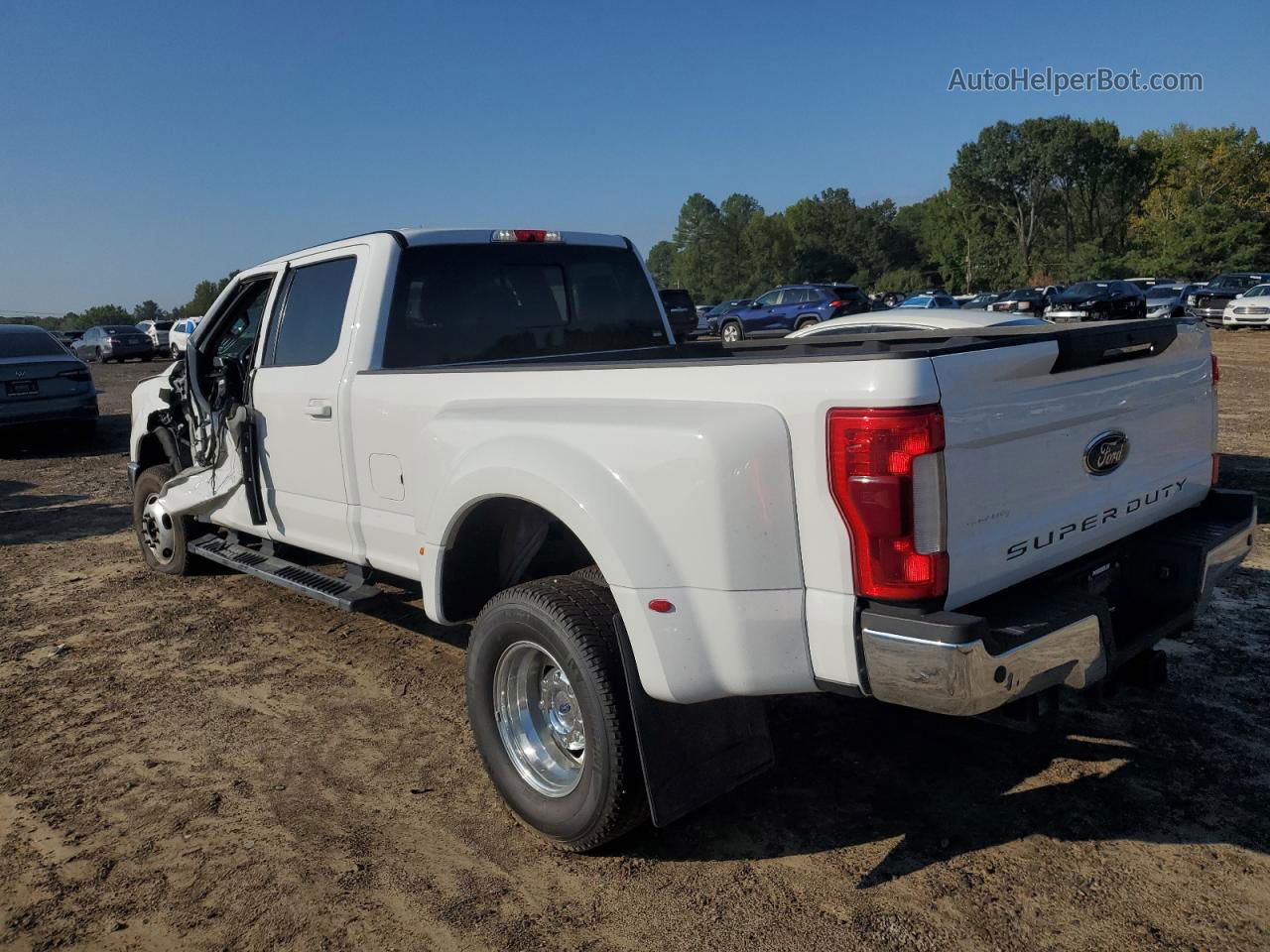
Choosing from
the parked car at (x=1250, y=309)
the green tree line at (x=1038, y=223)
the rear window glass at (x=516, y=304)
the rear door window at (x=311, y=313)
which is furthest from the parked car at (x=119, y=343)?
the green tree line at (x=1038, y=223)

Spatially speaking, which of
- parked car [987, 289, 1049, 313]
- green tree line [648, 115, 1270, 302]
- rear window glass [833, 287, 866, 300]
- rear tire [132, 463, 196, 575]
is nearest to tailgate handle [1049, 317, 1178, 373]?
rear tire [132, 463, 196, 575]

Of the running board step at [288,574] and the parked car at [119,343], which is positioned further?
the parked car at [119,343]

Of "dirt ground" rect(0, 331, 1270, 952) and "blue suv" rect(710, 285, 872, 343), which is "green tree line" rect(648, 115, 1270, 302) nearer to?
"blue suv" rect(710, 285, 872, 343)

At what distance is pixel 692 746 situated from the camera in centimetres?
278

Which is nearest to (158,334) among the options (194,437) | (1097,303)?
(1097,303)

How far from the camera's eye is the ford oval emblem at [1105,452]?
2.80m

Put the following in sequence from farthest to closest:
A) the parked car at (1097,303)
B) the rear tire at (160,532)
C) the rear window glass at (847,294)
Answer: the parked car at (1097,303), the rear window glass at (847,294), the rear tire at (160,532)

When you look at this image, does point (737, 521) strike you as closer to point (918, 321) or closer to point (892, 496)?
point (892, 496)

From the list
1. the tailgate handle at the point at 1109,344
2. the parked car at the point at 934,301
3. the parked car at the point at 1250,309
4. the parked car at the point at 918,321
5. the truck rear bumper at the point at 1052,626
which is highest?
the tailgate handle at the point at 1109,344

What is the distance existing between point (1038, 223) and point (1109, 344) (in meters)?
92.7

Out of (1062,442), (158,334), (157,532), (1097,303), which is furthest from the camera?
(158,334)

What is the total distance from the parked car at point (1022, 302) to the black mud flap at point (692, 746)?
31853 millimetres

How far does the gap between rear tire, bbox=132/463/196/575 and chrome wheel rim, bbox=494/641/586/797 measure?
368 cm

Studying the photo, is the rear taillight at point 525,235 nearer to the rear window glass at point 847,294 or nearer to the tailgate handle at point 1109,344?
the tailgate handle at point 1109,344
